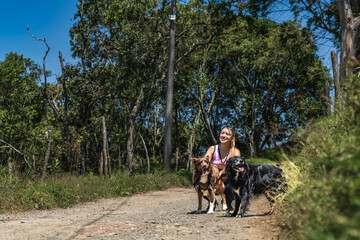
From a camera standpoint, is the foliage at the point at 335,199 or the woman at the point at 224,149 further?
the woman at the point at 224,149

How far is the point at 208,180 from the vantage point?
22.8ft

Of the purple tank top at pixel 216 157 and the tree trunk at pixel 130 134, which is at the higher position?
the tree trunk at pixel 130 134

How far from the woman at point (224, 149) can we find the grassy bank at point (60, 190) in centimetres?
384

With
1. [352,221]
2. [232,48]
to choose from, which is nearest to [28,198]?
[352,221]

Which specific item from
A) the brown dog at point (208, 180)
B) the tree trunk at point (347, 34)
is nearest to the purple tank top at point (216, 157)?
the brown dog at point (208, 180)

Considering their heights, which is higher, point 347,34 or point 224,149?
point 347,34

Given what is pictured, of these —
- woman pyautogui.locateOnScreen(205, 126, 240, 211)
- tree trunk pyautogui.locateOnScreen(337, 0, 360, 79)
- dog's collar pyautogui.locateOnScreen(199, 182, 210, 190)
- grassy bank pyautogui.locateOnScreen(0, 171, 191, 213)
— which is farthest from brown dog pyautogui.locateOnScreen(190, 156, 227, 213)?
tree trunk pyautogui.locateOnScreen(337, 0, 360, 79)

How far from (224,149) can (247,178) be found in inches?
64.4

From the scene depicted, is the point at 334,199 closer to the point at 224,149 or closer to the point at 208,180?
the point at 208,180

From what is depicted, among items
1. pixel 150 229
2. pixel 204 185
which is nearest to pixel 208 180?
pixel 204 185

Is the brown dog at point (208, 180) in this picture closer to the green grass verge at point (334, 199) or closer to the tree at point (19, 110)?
the green grass verge at point (334, 199)

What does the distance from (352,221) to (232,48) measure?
2630cm

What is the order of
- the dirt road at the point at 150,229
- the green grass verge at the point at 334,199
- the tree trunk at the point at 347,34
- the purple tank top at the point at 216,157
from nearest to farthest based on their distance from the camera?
1. the green grass verge at the point at 334,199
2. the dirt road at the point at 150,229
3. the purple tank top at the point at 216,157
4. the tree trunk at the point at 347,34

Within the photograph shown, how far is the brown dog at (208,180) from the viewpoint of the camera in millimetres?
6855
